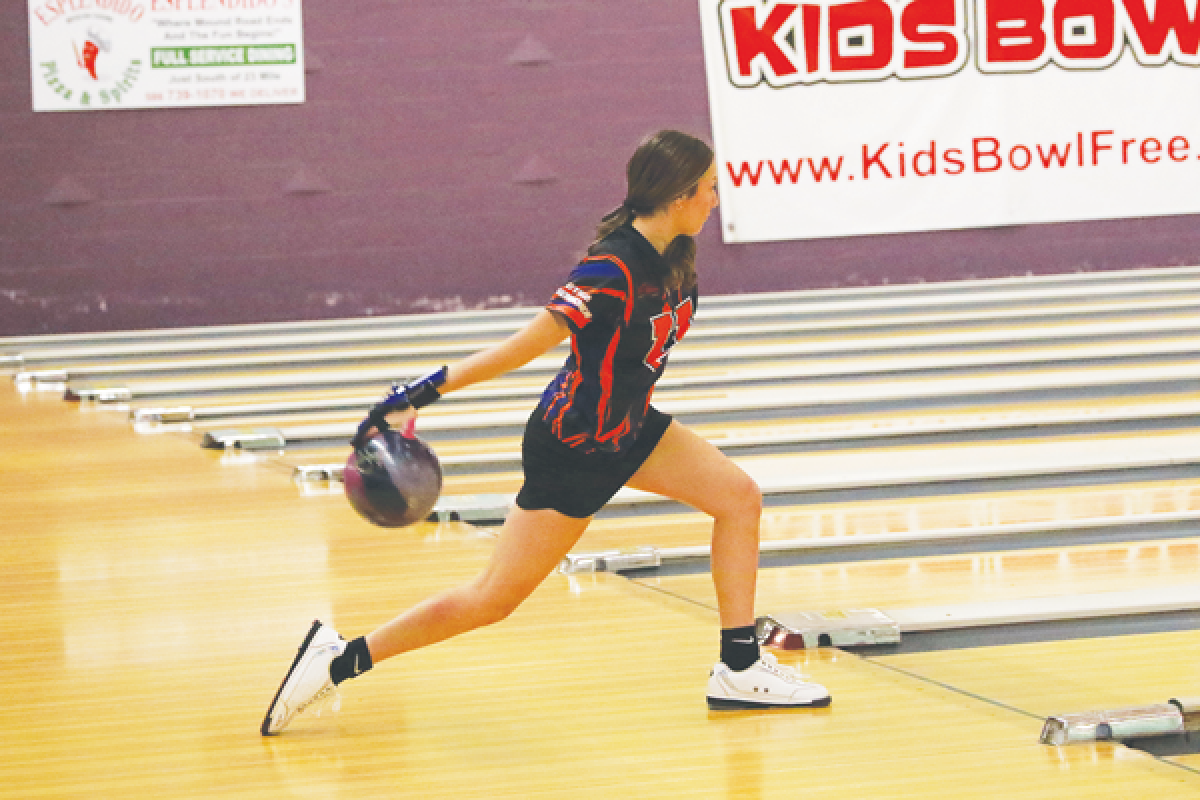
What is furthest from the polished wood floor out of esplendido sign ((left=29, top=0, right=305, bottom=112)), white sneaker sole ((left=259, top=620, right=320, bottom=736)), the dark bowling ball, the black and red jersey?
esplendido sign ((left=29, top=0, right=305, bottom=112))

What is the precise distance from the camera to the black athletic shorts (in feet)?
8.39

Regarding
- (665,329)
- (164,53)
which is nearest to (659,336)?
(665,329)

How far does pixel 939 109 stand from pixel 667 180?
849cm

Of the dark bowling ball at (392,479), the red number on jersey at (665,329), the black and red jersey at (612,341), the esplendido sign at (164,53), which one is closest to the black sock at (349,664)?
the dark bowling ball at (392,479)

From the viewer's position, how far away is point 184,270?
995 cm

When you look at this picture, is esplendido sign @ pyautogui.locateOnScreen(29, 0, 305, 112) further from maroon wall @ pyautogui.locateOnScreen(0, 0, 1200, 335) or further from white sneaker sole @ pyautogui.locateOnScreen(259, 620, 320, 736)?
white sneaker sole @ pyautogui.locateOnScreen(259, 620, 320, 736)

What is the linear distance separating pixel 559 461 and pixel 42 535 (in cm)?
234

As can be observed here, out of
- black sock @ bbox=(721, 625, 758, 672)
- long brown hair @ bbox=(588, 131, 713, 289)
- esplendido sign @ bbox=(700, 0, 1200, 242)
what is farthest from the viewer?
esplendido sign @ bbox=(700, 0, 1200, 242)

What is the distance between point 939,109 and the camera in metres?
10.6

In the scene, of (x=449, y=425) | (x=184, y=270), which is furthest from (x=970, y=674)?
(x=184, y=270)

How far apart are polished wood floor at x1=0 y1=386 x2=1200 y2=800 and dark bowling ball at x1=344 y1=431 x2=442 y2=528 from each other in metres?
0.37

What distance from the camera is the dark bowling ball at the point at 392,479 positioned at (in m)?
→ 2.55

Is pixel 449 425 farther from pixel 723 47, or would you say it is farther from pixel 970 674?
pixel 723 47

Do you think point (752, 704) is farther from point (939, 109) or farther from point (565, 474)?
point (939, 109)
